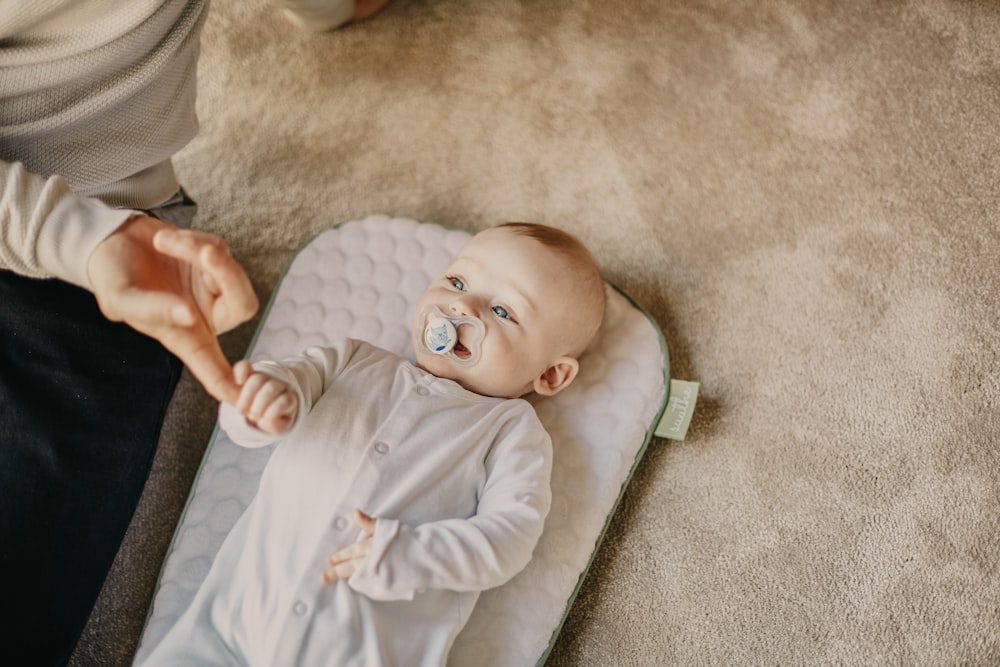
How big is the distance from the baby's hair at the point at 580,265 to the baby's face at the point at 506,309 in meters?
0.02

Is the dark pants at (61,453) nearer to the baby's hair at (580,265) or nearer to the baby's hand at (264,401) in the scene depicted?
the baby's hand at (264,401)

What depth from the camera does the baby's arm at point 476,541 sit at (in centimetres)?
90

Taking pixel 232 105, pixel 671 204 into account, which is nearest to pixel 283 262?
pixel 232 105

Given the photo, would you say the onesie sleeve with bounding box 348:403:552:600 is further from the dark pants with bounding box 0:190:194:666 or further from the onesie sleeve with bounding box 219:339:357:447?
the dark pants with bounding box 0:190:194:666

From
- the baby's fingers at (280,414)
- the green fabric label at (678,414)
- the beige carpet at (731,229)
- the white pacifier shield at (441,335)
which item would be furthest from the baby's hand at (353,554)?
the green fabric label at (678,414)

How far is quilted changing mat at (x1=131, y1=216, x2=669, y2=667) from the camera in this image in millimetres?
1087

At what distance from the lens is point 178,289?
82 cm

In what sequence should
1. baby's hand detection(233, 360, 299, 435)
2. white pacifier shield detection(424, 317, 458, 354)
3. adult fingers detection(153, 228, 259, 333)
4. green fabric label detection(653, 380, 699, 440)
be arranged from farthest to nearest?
green fabric label detection(653, 380, 699, 440)
white pacifier shield detection(424, 317, 458, 354)
baby's hand detection(233, 360, 299, 435)
adult fingers detection(153, 228, 259, 333)

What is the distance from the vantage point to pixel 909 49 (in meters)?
1.49

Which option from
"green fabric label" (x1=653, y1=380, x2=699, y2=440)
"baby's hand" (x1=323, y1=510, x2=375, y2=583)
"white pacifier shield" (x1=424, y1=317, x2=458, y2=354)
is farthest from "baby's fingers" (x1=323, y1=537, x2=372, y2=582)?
"green fabric label" (x1=653, y1=380, x2=699, y2=440)

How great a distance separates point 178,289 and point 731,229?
955 millimetres

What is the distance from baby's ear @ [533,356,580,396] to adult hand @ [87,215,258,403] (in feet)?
1.57

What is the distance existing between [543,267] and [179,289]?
49cm

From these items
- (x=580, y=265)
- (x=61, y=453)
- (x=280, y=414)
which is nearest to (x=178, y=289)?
(x=280, y=414)
